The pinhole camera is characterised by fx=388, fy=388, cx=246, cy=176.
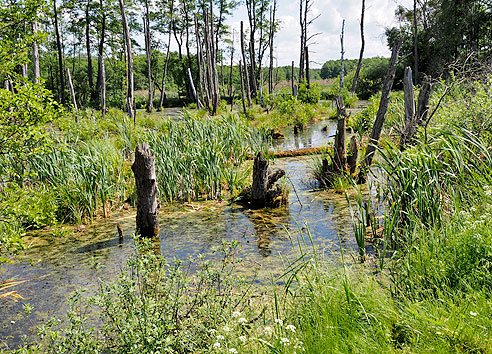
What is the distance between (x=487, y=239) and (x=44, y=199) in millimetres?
4926

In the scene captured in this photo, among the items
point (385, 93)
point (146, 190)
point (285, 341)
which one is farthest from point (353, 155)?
point (285, 341)

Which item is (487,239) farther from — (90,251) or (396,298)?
(90,251)

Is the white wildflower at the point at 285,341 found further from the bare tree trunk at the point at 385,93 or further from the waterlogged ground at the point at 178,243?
the bare tree trunk at the point at 385,93

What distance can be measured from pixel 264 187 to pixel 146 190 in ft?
6.50

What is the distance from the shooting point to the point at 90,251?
475 cm

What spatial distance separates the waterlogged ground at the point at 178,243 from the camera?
3.58 m

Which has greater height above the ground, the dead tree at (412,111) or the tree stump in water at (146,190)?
the dead tree at (412,111)

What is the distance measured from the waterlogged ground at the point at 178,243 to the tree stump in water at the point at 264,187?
8.2 inches

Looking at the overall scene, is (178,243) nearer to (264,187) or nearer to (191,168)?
(264,187)

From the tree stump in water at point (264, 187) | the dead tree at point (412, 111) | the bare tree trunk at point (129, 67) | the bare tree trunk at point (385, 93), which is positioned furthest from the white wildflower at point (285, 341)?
the bare tree trunk at point (129, 67)

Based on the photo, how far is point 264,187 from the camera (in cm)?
614

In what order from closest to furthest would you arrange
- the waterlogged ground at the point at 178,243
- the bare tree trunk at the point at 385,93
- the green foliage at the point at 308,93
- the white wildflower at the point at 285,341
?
the white wildflower at the point at 285,341
the waterlogged ground at the point at 178,243
the bare tree trunk at the point at 385,93
the green foliage at the point at 308,93

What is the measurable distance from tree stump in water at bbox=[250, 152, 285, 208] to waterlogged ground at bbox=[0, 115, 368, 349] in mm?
208

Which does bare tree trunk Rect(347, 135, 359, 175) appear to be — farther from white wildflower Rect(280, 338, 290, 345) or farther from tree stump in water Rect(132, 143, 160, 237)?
white wildflower Rect(280, 338, 290, 345)
